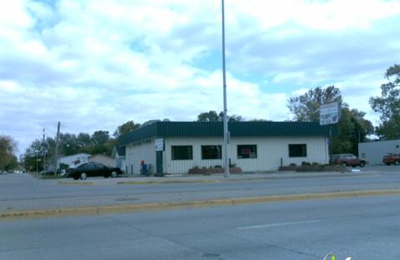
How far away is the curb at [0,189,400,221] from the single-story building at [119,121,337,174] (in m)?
25.1

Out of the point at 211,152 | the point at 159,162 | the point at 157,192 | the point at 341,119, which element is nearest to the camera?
the point at 157,192

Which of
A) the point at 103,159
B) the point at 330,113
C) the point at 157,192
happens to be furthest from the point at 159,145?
the point at 103,159

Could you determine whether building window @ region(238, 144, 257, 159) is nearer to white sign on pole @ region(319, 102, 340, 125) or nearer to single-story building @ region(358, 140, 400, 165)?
white sign on pole @ region(319, 102, 340, 125)

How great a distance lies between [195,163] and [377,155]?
38.4m

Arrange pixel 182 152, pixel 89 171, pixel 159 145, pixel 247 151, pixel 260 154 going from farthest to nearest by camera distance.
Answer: pixel 260 154
pixel 247 151
pixel 182 152
pixel 89 171
pixel 159 145

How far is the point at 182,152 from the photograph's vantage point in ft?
145

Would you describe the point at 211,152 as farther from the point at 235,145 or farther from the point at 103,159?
the point at 103,159

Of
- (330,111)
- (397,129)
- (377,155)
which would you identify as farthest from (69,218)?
(397,129)

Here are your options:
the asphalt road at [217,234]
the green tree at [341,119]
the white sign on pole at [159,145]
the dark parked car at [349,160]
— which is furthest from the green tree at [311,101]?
the asphalt road at [217,234]

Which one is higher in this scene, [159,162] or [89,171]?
[159,162]

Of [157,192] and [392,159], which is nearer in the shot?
[157,192]

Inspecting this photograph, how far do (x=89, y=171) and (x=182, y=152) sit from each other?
8156mm

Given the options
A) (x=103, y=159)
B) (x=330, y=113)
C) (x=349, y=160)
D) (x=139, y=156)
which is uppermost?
(x=330, y=113)

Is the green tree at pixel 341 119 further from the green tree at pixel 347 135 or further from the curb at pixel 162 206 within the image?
the curb at pixel 162 206
